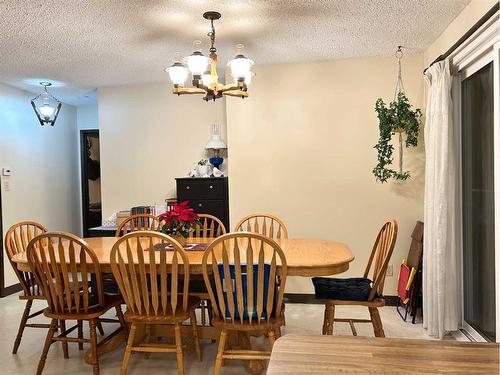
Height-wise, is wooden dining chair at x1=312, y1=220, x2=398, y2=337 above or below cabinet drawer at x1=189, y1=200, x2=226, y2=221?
below

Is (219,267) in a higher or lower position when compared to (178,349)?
higher

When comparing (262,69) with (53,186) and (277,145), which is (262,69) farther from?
(53,186)

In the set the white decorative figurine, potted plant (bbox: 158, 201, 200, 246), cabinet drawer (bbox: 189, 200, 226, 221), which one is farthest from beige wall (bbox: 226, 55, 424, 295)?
potted plant (bbox: 158, 201, 200, 246)

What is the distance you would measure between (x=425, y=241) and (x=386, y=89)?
1.53 meters

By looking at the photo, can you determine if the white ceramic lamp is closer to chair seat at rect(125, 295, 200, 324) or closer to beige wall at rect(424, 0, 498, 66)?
beige wall at rect(424, 0, 498, 66)

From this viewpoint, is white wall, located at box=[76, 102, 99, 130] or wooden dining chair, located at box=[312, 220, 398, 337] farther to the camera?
white wall, located at box=[76, 102, 99, 130]

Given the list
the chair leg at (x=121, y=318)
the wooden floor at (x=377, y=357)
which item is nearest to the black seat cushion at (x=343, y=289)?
the chair leg at (x=121, y=318)

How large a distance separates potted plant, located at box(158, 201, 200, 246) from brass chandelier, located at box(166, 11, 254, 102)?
0.82 m

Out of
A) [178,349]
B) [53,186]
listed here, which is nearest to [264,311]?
[178,349]

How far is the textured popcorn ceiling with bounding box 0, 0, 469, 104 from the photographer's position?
281cm

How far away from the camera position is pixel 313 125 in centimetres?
423

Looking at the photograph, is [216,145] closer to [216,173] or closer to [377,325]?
[216,173]

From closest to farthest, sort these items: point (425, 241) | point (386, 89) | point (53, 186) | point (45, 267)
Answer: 1. point (45, 267)
2. point (425, 241)
3. point (386, 89)
4. point (53, 186)

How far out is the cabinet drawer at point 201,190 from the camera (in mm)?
4500
